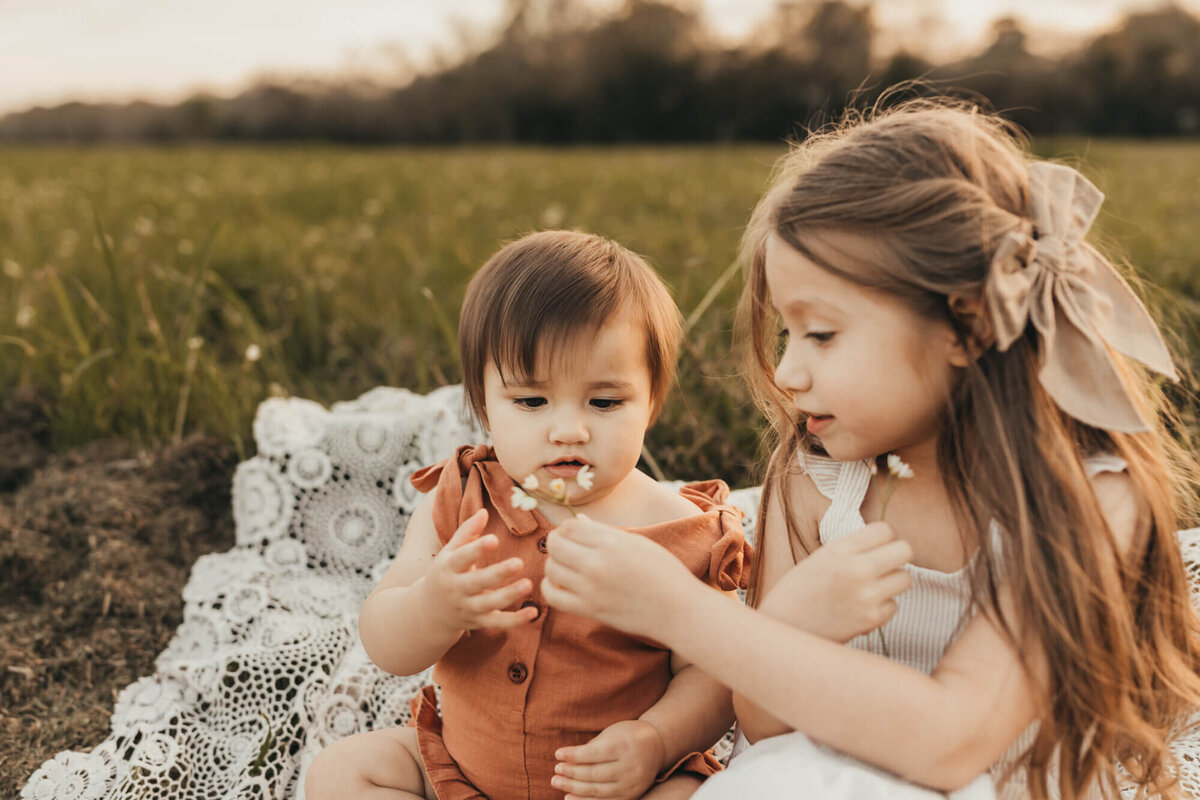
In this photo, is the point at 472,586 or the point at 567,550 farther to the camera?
the point at 472,586

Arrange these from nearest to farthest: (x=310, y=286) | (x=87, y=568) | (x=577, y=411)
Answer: (x=577, y=411), (x=87, y=568), (x=310, y=286)

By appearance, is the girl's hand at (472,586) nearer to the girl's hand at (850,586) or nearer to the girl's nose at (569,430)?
the girl's nose at (569,430)

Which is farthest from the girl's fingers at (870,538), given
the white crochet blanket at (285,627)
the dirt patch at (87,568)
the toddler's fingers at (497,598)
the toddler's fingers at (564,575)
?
the dirt patch at (87,568)

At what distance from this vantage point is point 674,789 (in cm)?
173

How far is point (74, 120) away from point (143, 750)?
76.7 feet

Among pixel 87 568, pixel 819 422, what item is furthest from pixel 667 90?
pixel 819 422

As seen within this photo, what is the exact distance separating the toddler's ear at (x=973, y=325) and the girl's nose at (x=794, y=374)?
0.21m

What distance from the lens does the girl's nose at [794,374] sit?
1.48 m

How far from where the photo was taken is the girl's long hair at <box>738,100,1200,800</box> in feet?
4.57

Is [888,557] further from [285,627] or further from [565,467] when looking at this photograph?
[285,627]

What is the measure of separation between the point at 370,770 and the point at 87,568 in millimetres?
1130

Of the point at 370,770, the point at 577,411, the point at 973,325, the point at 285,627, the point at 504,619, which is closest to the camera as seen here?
the point at 973,325

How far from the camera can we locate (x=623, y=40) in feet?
89.5

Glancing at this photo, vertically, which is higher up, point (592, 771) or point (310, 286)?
point (310, 286)
